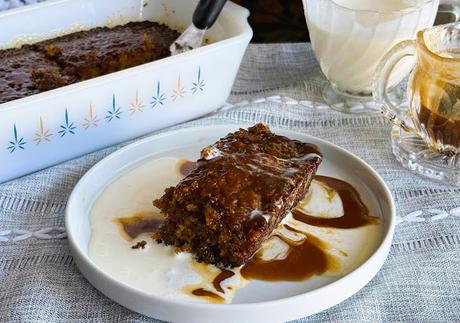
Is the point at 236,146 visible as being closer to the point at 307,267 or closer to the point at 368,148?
the point at 307,267

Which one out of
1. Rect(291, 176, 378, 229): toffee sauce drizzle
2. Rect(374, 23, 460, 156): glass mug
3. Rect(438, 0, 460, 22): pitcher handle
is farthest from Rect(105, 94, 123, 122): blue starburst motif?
Rect(438, 0, 460, 22): pitcher handle

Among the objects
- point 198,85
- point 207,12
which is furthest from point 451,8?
point 198,85

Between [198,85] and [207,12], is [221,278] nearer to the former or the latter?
[198,85]

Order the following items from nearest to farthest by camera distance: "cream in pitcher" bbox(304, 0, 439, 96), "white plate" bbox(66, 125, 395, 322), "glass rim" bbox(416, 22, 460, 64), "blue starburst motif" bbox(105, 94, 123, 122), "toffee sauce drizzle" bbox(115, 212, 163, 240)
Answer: "white plate" bbox(66, 125, 395, 322) → "toffee sauce drizzle" bbox(115, 212, 163, 240) → "glass rim" bbox(416, 22, 460, 64) → "blue starburst motif" bbox(105, 94, 123, 122) → "cream in pitcher" bbox(304, 0, 439, 96)

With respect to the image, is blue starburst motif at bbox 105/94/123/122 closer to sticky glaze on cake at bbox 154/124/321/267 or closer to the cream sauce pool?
the cream sauce pool

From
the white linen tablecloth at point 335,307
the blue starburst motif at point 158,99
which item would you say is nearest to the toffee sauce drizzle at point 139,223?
the white linen tablecloth at point 335,307

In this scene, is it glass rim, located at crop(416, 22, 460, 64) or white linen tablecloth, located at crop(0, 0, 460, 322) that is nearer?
white linen tablecloth, located at crop(0, 0, 460, 322)

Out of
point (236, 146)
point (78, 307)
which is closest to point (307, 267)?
point (236, 146)
